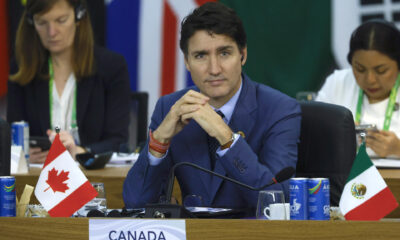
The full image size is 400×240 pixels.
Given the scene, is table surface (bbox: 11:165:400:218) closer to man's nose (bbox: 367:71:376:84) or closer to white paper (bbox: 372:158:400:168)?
white paper (bbox: 372:158:400:168)

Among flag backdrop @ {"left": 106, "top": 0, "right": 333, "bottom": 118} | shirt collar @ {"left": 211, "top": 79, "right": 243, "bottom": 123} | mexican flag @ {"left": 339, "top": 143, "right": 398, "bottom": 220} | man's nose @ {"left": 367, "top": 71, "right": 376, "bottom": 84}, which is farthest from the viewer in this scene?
flag backdrop @ {"left": 106, "top": 0, "right": 333, "bottom": 118}

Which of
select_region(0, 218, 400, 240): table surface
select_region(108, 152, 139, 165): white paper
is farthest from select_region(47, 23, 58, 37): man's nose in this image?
select_region(0, 218, 400, 240): table surface

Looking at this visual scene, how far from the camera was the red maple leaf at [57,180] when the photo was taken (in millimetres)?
1998

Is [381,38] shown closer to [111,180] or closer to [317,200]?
[111,180]

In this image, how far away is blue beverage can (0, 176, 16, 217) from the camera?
1966 millimetres

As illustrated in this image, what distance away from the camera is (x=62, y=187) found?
200cm

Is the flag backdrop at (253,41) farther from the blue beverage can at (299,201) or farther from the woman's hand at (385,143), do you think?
the blue beverage can at (299,201)

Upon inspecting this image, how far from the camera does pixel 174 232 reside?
69.3 inches

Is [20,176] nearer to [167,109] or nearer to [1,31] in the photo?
[167,109]

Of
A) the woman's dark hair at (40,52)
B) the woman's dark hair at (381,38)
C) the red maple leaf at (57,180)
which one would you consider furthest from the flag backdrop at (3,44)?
the red maple leaf at (57,180)

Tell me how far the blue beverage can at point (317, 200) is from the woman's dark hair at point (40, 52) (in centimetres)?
223

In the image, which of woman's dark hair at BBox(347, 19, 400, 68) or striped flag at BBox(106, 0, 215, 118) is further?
striped flag at BBox(106, 0, 215, 118)

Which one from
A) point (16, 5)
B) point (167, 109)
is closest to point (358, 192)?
point (167, 109)

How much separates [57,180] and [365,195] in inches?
33.4
